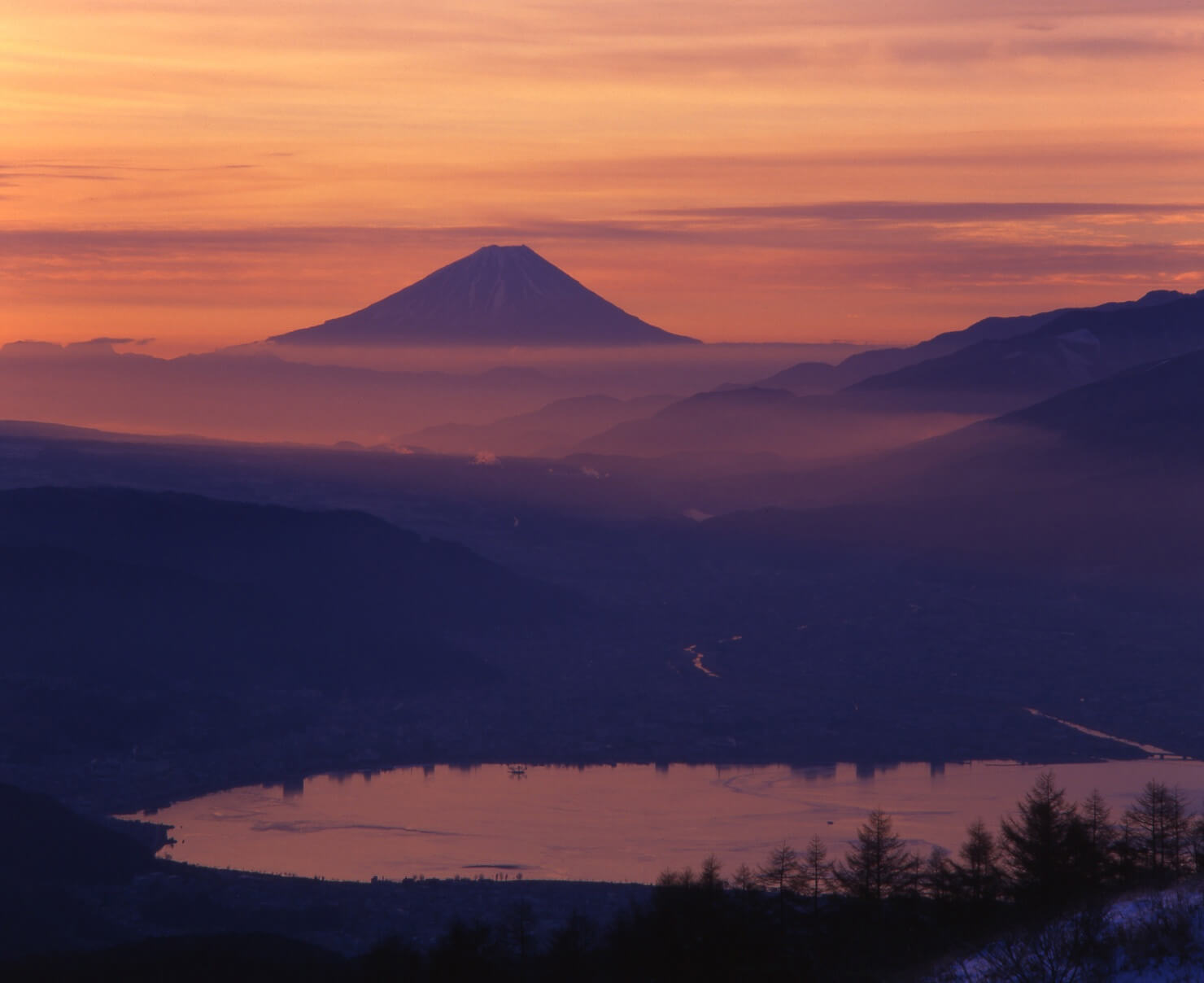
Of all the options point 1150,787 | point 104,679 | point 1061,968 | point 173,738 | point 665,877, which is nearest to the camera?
point 1061,968

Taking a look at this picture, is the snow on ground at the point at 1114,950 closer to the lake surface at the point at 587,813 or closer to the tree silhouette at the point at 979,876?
the tree silhouette at the point at 979,876

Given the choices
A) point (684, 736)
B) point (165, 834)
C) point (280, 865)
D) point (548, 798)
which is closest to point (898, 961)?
point (280, 865)

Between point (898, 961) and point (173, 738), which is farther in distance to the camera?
point (173, 738)

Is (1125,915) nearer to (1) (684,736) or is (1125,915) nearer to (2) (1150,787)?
(2) (1150,787)

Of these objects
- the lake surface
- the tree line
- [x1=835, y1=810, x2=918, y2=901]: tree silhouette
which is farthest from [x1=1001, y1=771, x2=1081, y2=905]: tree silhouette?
the lake surface

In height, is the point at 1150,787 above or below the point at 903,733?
above

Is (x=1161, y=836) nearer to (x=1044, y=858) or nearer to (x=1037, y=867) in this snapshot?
(x=1044, y=858)

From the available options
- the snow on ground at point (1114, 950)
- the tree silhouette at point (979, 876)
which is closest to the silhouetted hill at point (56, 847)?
the tree silhouette at point (979, 876)

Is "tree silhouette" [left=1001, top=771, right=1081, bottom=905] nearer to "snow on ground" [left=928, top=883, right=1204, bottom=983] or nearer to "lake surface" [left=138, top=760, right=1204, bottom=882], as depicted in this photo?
"snow on ground" [left=928, top=883, right=1204, bottom=983]
